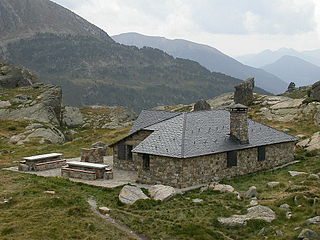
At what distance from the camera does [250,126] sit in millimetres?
33219

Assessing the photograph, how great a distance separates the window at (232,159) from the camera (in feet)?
93.9

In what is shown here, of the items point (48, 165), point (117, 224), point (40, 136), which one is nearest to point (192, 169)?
point (117, 224)

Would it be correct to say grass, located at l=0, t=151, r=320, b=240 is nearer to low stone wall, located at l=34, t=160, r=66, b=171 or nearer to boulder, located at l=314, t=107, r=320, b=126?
low stone wall, located at l=34, t=160, r=66, b=171

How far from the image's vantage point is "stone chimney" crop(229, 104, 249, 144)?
97.8 feet

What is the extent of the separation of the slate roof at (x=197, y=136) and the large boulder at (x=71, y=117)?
34.6 m

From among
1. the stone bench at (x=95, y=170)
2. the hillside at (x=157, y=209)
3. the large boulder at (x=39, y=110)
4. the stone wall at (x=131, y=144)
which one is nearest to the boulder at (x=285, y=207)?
the hillside at (x=157, y=209)

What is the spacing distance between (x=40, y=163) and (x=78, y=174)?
16.5 feet

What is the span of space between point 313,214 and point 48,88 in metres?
66.1

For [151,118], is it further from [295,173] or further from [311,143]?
[311,143]

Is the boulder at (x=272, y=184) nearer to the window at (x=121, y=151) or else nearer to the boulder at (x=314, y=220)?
the boulder at (x=314, y=220)

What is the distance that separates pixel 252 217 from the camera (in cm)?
1873

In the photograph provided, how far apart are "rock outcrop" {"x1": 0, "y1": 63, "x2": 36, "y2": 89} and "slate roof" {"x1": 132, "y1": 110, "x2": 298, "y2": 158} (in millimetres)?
59012

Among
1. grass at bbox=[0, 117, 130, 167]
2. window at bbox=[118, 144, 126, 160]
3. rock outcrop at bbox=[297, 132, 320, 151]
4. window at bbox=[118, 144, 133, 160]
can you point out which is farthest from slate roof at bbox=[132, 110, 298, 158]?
grass at bbox=[0, 117, 130, 167]

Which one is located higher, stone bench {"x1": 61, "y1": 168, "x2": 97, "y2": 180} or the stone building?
the stone building
